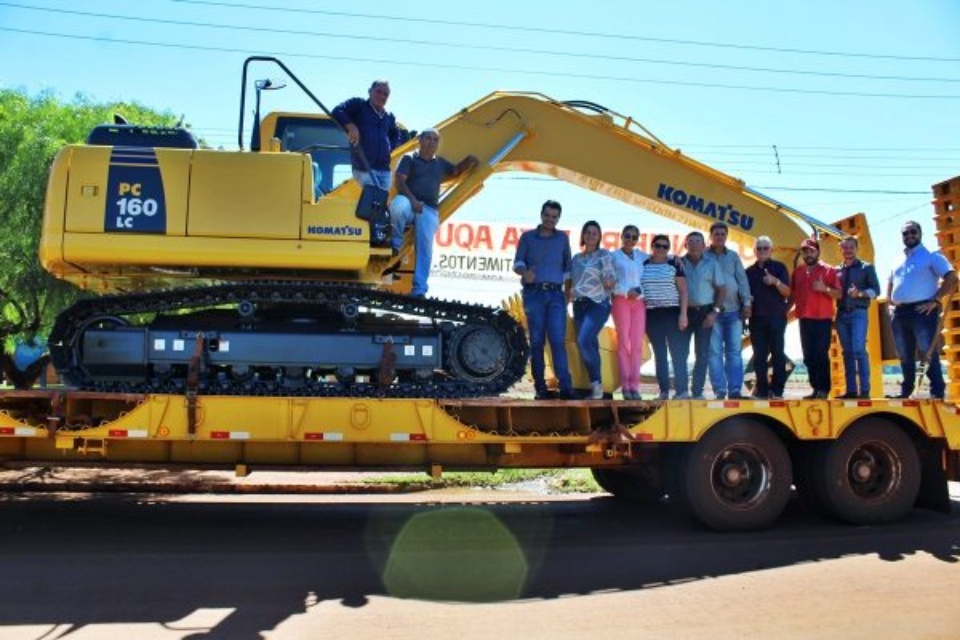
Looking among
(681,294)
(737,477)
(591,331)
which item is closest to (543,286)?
(591,331)

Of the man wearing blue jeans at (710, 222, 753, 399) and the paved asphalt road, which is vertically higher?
the man wearing blue jeans at (710, 222, 753, 399)

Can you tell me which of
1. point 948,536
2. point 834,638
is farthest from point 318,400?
point 948,536

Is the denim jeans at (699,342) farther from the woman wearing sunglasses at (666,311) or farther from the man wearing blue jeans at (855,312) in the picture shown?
the man wearing blue jeans at (855,312)

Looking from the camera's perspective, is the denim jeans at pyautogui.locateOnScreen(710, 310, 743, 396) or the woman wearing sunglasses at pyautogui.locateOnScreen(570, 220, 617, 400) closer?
the woman wearing sunglasses at pyautogui.locateOnScreen(570, 220, 617, 400)

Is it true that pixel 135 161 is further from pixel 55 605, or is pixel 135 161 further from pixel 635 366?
pixel 635 366

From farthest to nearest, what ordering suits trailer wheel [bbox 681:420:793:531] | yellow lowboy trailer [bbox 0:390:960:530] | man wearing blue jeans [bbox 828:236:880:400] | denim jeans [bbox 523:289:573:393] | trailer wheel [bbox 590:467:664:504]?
trailer wheel [bbox 590:467:664:504]
man wearing blue jeans [bbox 828:236:880:400]
denim jeans [bbox 523:289:573:393]
trailer wheel [bbox 681:420:793:531]
yellow lowboy trailer [bbox 0:390:960:530]

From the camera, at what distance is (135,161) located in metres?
6.16

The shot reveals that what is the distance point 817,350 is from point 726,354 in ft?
3.07

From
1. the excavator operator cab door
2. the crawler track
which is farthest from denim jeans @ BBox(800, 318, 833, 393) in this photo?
the excavator operator cab door

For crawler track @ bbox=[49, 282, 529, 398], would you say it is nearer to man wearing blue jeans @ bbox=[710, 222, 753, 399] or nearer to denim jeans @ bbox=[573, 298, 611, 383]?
denim jeans @ bbox=[573, 298, 611, 383]

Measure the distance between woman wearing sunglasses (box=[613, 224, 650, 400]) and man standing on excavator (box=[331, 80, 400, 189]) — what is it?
7.41ft

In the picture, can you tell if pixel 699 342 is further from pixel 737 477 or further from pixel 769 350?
pixel 737 477

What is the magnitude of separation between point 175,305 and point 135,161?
1197mm

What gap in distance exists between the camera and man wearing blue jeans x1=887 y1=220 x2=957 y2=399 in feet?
24.3
